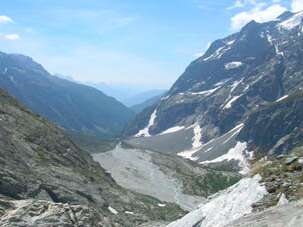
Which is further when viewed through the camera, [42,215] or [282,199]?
[42,215]

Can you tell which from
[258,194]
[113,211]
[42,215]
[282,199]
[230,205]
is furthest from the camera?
[113,211]

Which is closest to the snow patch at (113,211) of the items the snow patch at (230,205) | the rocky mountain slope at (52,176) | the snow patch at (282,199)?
the rocky mountain slope at (52,176)

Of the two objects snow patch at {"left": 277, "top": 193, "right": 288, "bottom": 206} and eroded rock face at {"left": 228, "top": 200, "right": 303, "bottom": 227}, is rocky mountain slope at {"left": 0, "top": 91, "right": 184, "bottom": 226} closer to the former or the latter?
snow patch at {"left": 277, "top": 193, "right": 288, "bottom": 206}

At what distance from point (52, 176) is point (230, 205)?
63766 mm

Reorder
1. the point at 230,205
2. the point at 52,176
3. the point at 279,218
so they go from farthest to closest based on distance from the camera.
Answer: the point at 52,176, the point at 230,205, the point at 279,218

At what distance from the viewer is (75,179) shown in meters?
87.2

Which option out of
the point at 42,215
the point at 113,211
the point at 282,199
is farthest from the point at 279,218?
the point at 113,211

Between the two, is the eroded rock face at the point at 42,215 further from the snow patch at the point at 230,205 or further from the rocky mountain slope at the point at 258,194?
the snow patch at the point at 230,205

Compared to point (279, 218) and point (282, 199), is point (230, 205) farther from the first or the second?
point (279, 218)

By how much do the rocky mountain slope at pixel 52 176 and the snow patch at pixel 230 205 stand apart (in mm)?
12170

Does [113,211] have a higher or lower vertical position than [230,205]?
lower

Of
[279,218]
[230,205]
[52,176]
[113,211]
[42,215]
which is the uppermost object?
[279,218]

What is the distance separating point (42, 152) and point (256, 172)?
7534cm

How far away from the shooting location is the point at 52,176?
82.3 m
